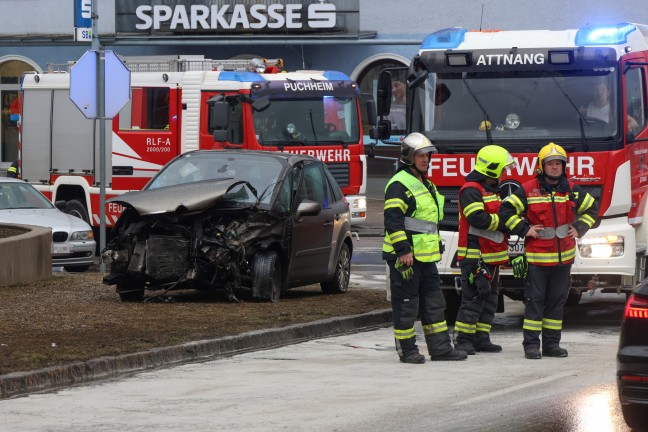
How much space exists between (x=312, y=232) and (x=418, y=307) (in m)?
4.51

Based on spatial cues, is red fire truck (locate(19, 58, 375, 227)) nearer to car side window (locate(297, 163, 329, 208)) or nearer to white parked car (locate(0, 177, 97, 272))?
white parked car (locate(0, 177, 97, 272))

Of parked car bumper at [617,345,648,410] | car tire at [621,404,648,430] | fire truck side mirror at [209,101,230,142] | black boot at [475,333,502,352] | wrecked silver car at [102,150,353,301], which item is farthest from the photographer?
fire truck side mirror at [209,101,230,142]

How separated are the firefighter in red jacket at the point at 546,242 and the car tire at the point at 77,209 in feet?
44.4

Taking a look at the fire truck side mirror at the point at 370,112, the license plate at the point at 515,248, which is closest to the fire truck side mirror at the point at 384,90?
the license plate at the point at 515,248

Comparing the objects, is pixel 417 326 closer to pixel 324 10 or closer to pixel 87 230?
pixel 87 230

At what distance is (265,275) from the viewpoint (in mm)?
15719

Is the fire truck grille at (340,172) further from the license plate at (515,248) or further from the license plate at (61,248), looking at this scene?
the license plate at (515,248)

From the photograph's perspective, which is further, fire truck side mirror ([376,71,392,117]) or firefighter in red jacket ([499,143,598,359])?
fire truck side mirror ([376,71,392,117])

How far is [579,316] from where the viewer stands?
649 inches

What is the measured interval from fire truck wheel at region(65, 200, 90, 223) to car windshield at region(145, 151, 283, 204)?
8241 mm

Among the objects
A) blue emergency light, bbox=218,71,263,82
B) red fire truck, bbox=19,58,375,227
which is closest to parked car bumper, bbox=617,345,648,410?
red fire truck, bbox=19,58,375,227

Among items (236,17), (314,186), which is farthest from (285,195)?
(236,17)

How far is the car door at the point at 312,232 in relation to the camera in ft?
53.7

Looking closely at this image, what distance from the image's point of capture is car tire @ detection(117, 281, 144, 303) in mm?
15750
